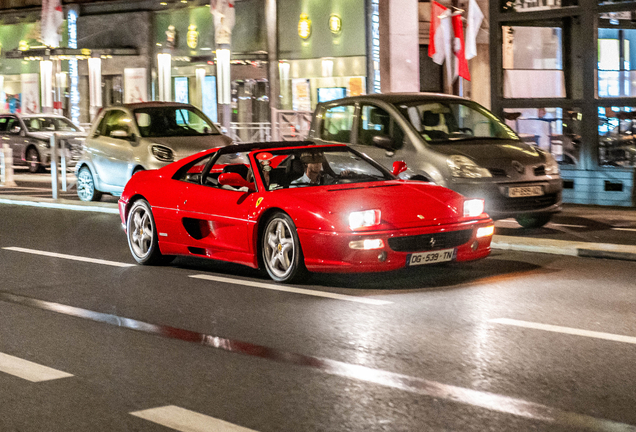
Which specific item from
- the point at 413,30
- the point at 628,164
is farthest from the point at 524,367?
the point at 413,30

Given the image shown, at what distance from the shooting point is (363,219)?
8633 mm

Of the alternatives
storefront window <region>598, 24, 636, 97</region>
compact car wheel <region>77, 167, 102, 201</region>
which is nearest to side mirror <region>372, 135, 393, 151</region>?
storefront window <region>598, 24, 636, 97</region>

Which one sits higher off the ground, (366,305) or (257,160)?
(257,160)

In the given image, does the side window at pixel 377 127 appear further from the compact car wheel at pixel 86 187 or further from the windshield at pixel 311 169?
→ the compact car wheel at pixel 86 187

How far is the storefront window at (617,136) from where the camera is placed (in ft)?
53.4

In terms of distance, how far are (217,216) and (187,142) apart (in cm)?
719

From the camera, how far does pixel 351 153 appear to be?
33.8 feet

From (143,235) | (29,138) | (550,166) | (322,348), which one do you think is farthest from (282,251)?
(29,138)

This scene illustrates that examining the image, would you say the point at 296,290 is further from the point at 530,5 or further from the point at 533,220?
the point at 530,5

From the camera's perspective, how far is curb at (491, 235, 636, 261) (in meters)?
10.5

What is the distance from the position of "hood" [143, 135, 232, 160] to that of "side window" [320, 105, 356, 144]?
306 centimetres

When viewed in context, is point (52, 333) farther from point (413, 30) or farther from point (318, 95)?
point (318, 95)

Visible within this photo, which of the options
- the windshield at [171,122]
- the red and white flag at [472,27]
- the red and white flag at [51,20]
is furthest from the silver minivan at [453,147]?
the red and white flag at [51,20]

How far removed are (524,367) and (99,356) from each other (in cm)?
259
